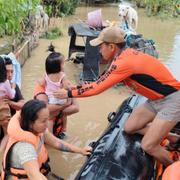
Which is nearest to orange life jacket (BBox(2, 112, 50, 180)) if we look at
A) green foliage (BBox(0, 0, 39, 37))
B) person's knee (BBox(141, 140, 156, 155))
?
person's knee (BBox(141, 140, 156, 155))

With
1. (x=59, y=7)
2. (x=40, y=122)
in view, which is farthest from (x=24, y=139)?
(x=59, y=7)

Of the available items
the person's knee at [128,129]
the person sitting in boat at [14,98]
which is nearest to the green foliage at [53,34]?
the person sitting in boat at [14,98]

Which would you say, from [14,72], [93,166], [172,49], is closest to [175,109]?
[93,166]

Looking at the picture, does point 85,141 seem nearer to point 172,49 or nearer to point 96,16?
point 96,16

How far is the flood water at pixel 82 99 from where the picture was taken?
4.27 m

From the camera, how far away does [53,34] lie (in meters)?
9.99

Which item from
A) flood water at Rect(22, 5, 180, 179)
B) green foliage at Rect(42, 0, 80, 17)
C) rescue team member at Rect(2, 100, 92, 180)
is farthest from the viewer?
green foliage at Rect(42, 0, 80, 17)

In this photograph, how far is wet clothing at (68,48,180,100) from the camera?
3.32m

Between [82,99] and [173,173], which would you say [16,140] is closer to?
[173,173]

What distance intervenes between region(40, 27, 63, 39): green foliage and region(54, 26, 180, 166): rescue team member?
652cm

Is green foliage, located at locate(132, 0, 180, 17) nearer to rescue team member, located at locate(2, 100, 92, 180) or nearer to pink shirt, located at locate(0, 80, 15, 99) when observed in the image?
pink shirt, located at locate(0, 80, 15, 99)

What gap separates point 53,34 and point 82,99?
4.31 meters

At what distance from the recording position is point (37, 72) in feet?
23.5

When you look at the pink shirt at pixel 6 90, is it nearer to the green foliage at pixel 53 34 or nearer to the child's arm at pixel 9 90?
the child's arm at pixel 9 90
